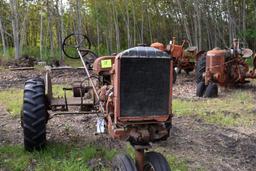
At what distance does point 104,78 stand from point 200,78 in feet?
18.6

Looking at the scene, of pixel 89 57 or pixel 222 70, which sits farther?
pixel 222 70

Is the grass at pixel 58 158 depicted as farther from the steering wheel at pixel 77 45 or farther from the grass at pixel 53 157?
the steering wheel at pixel 77 45

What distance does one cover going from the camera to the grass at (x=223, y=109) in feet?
21.4

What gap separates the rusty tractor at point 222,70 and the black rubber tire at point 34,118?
4.85 m

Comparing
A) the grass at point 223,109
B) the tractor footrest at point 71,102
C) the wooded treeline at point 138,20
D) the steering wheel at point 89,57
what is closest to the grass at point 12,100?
the steering wheel at point 89,57

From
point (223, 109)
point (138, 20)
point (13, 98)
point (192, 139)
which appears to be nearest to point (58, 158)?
point (192, 139)

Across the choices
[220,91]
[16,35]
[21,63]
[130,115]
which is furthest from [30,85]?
[16,35]

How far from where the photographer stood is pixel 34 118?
453 cm

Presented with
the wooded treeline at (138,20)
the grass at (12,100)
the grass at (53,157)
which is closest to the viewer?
the grass at (53,157)

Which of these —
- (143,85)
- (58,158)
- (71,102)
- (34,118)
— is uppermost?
(143,85)

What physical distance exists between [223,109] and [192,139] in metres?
2.14

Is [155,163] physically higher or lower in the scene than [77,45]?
lower

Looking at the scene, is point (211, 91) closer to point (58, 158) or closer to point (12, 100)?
point (12, 100)

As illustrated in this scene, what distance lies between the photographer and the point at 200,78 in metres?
10.1
